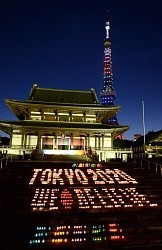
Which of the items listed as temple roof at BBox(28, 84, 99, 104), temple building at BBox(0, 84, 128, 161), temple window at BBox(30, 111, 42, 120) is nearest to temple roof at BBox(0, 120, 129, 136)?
temple building at BBox(0, 84, 128, 161)

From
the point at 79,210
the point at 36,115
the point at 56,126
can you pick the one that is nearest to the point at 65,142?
the point at 56,126

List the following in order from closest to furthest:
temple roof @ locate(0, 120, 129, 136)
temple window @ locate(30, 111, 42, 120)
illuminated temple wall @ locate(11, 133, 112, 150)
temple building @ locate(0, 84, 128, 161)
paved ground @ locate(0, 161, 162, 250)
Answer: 1. paved ground @ locate(0, 161, 162, 250)
2. temple roof @ locate(0, 120, 129, 136)
3. temple building @ locate(0, 84, 128, 161)
4. illuminated temple wall @ locate(11, 133, 112, 150)
5. temple window @ locate(30, 111, 42, 120)

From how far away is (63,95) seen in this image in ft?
117

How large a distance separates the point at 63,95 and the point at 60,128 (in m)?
10.4

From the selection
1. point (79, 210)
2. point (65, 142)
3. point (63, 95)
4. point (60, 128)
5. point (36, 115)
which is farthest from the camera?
point (63, 95)

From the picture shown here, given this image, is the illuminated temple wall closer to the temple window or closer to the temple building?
the temple building

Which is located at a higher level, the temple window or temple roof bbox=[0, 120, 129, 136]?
A: the temple window

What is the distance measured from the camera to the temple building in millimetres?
26984

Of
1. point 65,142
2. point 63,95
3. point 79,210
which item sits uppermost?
point 63,95

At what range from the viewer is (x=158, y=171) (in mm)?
16156

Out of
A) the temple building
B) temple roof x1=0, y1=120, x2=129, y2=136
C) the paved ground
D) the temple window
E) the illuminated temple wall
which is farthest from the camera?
the temple window

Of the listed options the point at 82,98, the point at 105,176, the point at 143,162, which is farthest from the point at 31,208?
the point at 82,98

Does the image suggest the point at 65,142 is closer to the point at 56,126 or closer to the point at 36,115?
the point at 56,126

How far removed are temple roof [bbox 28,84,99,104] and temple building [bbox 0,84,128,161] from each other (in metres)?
4.00
